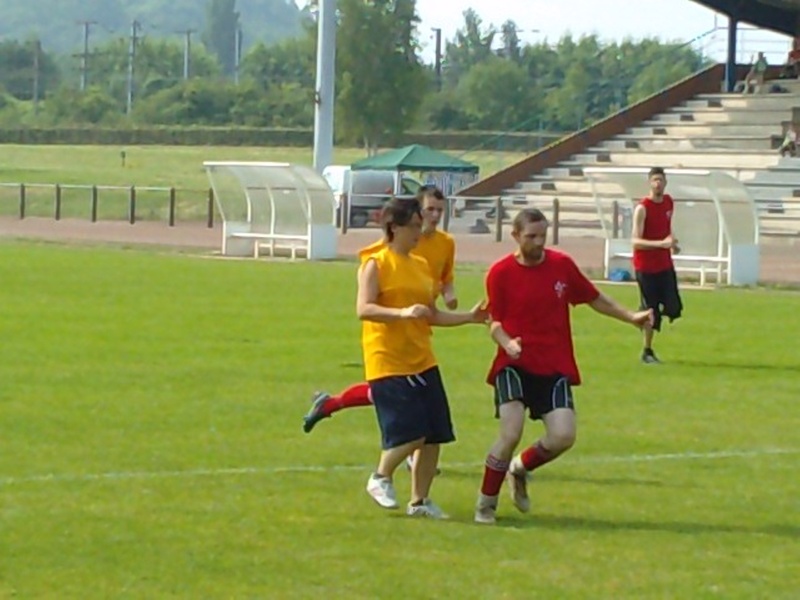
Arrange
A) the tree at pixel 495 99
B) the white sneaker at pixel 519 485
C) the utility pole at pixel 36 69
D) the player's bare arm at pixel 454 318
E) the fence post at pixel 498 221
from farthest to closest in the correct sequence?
1. the utility pole at pixel 36 69
2. the tree at pixel 495 99
3. the fence post at pixel 498 221
4. the white sneaker at pixel 519 485
5. the player's bare arm at pixel 454 318

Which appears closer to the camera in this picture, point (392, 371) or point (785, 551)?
point (785, 551)

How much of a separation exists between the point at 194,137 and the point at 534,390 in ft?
331

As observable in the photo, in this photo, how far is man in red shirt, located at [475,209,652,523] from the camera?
33.6ft

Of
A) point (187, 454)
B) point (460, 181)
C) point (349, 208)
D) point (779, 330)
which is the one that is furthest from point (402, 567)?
point (460, 181)

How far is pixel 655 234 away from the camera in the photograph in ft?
62.0

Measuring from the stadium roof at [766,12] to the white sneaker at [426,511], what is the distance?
139 feet

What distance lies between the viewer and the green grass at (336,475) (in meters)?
8.89

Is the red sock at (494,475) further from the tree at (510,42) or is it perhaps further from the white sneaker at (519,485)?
the tree at (510,42)

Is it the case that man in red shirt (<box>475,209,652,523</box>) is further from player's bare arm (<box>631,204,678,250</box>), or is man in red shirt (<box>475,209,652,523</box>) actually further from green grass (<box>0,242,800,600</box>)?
player's bare arm (<box>631,204,678,250</box>)

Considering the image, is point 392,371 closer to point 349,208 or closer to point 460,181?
point 349,208

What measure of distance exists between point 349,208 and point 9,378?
36770mm

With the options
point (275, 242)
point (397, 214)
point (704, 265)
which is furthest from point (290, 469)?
point (275, 242)

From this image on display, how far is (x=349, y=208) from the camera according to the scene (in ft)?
173

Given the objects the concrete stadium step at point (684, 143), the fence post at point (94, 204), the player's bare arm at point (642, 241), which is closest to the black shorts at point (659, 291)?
the player's bare arm at point (642, 241)
